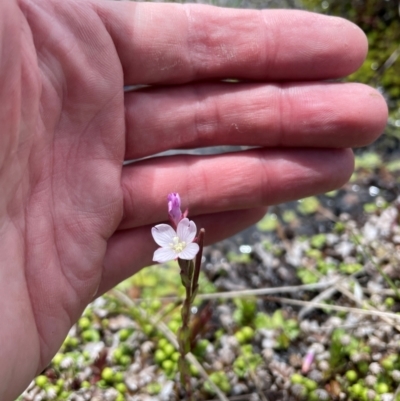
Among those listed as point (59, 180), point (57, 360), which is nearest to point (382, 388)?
point (57, 360)

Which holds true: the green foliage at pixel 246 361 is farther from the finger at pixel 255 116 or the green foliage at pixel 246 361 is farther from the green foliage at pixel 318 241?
the finger at pixel 255 116

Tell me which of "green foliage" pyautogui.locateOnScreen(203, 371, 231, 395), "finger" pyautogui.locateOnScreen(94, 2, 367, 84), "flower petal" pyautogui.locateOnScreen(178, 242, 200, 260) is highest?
"finger" pyautogui.locateOnScreen(94, 2, 367, 84)

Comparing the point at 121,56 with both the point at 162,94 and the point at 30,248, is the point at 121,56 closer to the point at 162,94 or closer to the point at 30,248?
the point at 162,94

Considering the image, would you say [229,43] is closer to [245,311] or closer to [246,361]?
[245,311]

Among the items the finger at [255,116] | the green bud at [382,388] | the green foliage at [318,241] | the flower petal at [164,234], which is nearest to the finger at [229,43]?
the finger at [255,116]

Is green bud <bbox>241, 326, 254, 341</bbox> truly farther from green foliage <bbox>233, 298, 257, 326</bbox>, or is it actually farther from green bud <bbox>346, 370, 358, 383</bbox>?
green bud <bbox>346, 370, 358, 383</bbox>

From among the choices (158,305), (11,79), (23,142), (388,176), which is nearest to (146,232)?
(158,305)

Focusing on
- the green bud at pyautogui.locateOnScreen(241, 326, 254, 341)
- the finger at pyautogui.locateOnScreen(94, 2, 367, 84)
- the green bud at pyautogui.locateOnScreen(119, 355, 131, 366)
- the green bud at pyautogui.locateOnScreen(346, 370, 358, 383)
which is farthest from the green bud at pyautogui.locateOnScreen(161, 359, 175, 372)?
the finger at pyautogui.locateOnScreen(94, 2, 367, 84)
